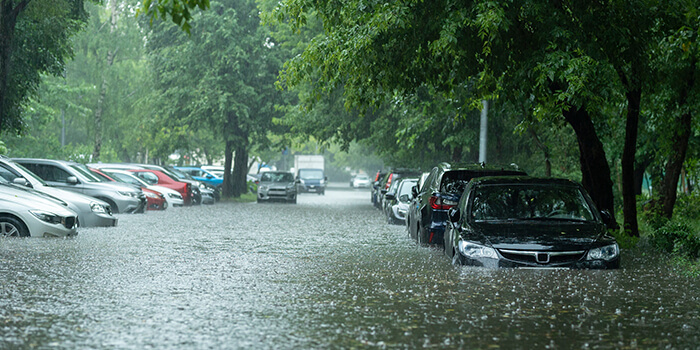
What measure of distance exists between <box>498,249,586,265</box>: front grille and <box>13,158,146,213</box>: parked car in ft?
49.8

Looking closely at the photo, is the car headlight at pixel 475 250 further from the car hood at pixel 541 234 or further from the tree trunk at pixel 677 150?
the tree trunk at pixel 677 150

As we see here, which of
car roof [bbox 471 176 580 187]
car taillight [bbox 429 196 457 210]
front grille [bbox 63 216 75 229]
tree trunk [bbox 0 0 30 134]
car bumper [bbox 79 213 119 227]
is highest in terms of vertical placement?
tree trunk [bbox 0 0 30 134]

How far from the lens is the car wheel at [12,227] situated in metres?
16.9

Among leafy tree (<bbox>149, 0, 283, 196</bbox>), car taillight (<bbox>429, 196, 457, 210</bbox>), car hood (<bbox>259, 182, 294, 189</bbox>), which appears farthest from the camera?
car hood (<bbox>259, 182, 294, 189</bbox>)

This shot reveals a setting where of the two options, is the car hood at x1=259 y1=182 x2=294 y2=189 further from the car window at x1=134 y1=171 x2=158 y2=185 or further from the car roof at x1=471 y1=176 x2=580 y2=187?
the car roof at x1=471 y1=176 x2=580 y2=187

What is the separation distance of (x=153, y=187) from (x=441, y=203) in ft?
63.0

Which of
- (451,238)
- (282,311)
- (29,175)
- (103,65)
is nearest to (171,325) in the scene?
(282,311)

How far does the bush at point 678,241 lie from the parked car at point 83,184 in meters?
14.4

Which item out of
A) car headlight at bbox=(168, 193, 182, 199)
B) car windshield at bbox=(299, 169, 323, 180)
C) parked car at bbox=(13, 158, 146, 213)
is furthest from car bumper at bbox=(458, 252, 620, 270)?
car windshield at bbox=(299, 169, 323, 180)

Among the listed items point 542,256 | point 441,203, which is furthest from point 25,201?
point 542,256

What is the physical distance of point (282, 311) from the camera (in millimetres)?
8836

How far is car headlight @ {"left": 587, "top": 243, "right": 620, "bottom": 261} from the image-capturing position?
37.1 ft

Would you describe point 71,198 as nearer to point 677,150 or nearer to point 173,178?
point 677,150

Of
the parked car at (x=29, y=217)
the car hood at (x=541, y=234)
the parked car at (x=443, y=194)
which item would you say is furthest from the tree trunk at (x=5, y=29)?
the car hood at (x=541, y=234)
